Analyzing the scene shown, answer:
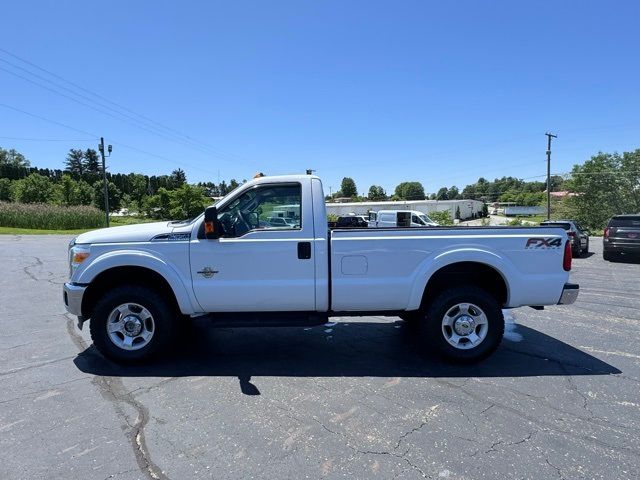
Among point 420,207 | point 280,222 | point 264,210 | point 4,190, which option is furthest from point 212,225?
point 4,190

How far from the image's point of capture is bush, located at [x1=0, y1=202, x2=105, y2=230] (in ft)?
121

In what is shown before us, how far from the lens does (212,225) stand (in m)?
4.48

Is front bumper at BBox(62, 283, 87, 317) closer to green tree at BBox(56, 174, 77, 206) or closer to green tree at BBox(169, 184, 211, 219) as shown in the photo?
green tree at BBox(169, 184, 211, 219)

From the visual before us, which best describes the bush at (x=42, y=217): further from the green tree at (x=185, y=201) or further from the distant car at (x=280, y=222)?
the distant car at (x=280, y=222)

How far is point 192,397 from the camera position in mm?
3912

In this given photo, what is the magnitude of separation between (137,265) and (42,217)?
40.1 meters

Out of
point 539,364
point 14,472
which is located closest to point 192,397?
point 14,472

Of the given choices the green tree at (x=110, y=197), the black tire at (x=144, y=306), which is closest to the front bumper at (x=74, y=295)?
the black tire at (x=144, y=306)

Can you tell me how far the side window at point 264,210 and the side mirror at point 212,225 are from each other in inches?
5.1

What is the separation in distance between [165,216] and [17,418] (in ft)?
198

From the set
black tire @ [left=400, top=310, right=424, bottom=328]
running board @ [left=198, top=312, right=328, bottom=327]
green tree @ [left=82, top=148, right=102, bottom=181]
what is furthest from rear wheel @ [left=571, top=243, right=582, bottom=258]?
green tree @ [left=82, top=148, right=102, bottom=181]

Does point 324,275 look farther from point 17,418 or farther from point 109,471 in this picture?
point 17,418

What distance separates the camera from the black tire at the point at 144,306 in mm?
4559

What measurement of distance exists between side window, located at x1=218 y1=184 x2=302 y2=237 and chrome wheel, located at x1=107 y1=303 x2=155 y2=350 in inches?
52.7
